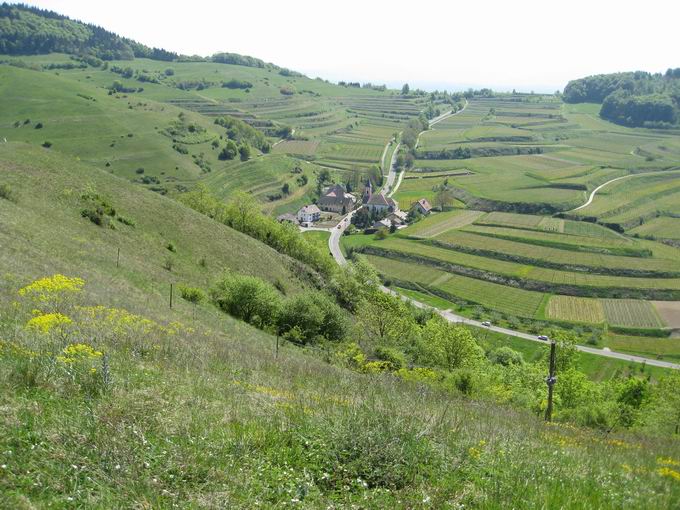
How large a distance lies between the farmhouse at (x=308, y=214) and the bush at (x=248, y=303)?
107 m

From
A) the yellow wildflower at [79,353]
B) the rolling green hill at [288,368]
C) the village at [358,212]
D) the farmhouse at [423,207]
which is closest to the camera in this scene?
the rolling green hill at [288,368]

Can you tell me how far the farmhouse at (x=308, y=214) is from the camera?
13912 centimetres

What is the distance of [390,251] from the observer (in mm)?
108688

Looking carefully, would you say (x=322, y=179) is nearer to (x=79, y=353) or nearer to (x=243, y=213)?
(x=243, y=213)

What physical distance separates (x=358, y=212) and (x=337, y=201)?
17114 mm

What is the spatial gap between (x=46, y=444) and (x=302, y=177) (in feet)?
531

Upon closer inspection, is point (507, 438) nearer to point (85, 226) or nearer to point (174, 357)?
point (174, 357)

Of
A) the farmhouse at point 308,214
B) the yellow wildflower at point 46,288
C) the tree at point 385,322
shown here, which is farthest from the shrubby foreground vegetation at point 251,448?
the farmhouse at point 308,214

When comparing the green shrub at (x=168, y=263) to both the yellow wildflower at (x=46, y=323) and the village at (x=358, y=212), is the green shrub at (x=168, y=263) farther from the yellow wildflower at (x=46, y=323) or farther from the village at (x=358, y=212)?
the village at (x=358, y=212)

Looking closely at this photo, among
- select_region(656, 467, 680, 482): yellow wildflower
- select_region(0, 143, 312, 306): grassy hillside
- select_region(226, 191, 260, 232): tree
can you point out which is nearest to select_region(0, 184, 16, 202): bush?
select_region(0, 143, 312, 306): grassy hillside

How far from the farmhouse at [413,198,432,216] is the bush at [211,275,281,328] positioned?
11208 cm

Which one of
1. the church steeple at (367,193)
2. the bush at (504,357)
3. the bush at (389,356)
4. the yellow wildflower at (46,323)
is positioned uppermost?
A: the yellow wildflower at (46,323)

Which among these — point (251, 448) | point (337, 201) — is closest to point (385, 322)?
point (251, 448)

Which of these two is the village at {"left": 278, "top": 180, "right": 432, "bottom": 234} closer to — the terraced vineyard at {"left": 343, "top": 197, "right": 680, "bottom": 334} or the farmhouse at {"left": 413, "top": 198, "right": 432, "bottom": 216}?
the farmhouse at {"left": 413, "top": 198, "right": 432, "bottom": 216}
